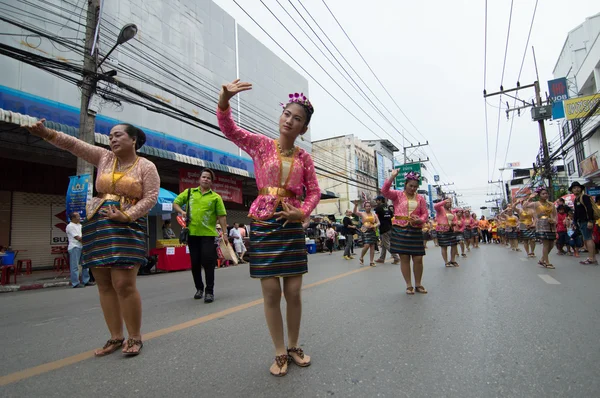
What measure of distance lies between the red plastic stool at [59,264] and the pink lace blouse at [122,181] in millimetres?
10480

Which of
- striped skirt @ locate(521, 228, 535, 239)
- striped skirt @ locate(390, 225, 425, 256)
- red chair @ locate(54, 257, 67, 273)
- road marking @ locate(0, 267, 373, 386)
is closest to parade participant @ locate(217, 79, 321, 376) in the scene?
road marking @ locate(0, 267, 373, 386)

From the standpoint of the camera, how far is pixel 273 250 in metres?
2.34

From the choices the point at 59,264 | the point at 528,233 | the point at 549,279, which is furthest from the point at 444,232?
the point at 59,264

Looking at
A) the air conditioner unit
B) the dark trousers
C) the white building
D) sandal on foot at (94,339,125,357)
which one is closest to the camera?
sandal on foot at (94,339,125,357)

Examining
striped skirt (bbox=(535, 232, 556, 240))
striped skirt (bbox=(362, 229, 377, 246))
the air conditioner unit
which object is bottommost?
striped skirt (bbox=(535, 232, 556, 240))

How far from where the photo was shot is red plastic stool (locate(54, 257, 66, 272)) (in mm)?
11559

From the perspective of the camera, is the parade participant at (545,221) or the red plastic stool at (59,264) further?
the red plastic stool at (59,264)

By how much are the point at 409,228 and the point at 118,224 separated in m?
3.85

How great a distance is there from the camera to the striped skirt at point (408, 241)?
200 inches

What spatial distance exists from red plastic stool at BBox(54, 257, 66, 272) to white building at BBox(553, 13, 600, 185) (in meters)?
23.4

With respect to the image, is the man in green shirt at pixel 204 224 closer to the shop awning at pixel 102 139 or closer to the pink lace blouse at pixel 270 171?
the pink lace blouse at pixel 270 171

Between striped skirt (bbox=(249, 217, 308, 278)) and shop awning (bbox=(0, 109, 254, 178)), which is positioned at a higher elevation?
shop awning (bbox=(0, 109, 254, 178))

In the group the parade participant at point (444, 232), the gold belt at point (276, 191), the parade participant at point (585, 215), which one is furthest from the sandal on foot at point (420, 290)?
the parade participant at point (585, 215)

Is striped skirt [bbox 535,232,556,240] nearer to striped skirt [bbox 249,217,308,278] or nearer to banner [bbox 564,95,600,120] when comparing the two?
striped skirt [bbox 249,217,308,278]
